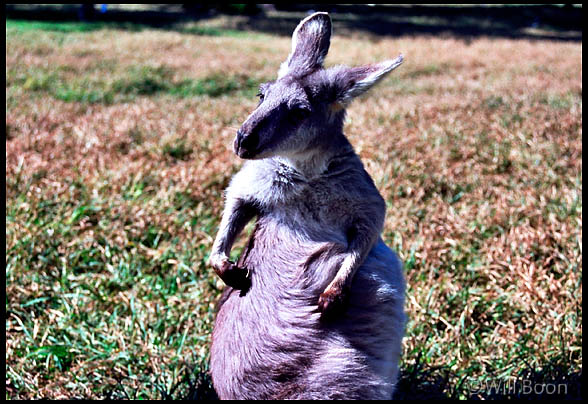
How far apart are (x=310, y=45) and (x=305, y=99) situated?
0.99 feet

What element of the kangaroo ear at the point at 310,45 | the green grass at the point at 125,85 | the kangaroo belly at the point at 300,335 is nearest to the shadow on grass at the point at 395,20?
the green grass at the point at 125,85

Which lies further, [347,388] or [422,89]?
[422,89]

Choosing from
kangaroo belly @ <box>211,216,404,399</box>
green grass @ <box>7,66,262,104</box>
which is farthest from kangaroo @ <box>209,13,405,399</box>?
green grass @ <box>7,66,262,104</box>

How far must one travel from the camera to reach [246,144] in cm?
190

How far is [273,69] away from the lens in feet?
33.2

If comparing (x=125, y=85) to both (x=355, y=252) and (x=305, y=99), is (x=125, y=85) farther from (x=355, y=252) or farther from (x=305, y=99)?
(x=355, y=252)

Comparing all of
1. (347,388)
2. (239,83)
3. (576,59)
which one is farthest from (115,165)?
(576,59)

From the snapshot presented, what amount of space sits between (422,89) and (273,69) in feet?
9.19

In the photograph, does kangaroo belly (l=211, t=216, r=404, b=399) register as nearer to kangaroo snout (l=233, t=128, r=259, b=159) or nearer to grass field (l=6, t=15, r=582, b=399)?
kangaroo snout (l=233, t=128, r=259, b=159)

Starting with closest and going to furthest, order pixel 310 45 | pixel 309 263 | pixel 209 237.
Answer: pixel 309 263 → pixel 310 45 → pixel 209 237

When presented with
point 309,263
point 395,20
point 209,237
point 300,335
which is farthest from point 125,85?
point 395,20

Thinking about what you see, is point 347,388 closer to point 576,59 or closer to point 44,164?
point 44,164

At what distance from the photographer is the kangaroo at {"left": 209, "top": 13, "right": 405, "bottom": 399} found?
81.0 inches

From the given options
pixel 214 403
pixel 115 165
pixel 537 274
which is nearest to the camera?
pixel 214 403
